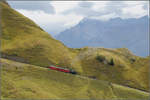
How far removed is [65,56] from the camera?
471ft

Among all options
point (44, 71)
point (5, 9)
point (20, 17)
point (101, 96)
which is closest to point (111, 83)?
point (101, 96)

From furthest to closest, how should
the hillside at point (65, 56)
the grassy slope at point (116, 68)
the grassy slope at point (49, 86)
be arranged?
the grassy slope at point (116, 68)
the hillside at point (65, 56)
the grassy slope at point (49, 86)

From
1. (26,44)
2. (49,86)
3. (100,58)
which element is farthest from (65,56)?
(49,86)

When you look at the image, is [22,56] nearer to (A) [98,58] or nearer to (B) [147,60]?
(A) [98,58]

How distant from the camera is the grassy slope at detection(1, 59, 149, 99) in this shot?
301 ft

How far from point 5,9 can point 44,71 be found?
87.4 metres

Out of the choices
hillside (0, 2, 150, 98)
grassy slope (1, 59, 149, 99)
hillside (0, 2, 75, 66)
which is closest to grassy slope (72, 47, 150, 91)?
hillside (0, 2, 150, 98)

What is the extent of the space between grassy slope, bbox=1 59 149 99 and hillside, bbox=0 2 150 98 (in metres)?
7.42

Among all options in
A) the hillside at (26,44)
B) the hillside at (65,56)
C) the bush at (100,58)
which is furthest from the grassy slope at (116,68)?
the hillside at (26,44)

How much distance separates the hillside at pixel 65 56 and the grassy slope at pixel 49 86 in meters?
7.42

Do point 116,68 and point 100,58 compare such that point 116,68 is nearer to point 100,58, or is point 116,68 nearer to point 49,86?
point 100,58

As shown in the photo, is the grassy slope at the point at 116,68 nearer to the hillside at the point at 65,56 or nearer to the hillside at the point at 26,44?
the hillside at the point at 65,56

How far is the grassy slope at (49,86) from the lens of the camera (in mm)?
91706

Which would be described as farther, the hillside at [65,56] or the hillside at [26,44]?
the hillside at [65,56]
